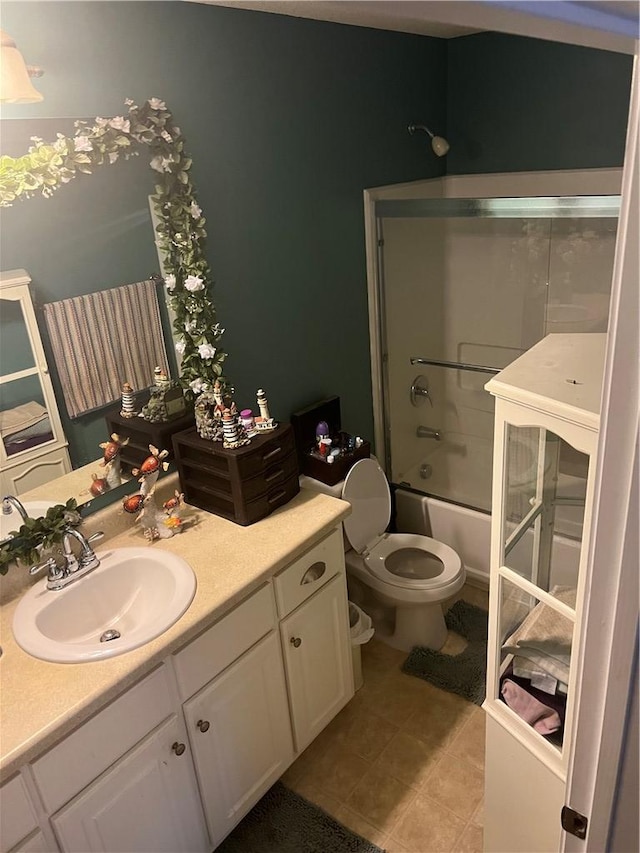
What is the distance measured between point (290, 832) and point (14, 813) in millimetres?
971

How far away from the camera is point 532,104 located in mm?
2781

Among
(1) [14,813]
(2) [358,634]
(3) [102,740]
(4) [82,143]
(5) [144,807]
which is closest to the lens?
(1) [14,813]

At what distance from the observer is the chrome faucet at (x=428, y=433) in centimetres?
335

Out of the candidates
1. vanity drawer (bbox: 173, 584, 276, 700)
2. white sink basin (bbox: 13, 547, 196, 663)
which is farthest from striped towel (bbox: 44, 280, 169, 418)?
vanity drawer (bbox: 173, 584, 276, 700)

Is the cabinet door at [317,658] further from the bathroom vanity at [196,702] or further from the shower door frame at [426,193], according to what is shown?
the shower door frame at [426,193]

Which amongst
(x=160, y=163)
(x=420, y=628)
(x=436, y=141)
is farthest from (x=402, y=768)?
(x=436, y=141)

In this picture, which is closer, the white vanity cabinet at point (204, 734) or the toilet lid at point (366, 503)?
the white vanity cabinet at point (204, 734)

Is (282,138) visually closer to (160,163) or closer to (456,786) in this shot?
(160,163)

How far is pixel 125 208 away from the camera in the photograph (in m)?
1.90

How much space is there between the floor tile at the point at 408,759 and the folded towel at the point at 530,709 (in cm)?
75

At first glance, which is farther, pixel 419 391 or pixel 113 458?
pixel 419 391

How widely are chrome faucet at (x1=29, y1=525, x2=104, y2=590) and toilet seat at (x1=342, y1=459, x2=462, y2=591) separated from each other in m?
1.03

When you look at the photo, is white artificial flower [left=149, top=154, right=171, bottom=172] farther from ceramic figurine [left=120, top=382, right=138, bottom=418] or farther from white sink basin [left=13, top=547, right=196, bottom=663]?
white sink basin [left=13, top=547, right=196, bottom=663]

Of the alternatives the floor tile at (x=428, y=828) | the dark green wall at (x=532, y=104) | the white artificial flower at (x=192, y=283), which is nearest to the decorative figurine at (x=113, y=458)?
the white artificial flower at (x=192, y=283)
